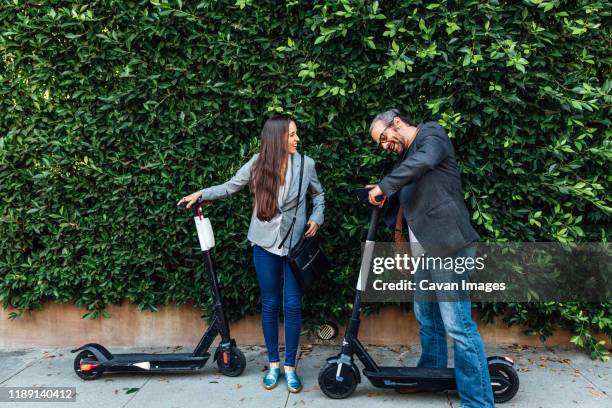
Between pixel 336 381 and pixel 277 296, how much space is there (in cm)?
75

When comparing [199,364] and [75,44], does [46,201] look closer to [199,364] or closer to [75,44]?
[75,44]

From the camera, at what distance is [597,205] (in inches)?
180

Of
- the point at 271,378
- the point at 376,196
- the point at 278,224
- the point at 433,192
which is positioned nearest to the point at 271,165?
the point at 278,224

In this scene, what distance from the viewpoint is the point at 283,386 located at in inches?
171

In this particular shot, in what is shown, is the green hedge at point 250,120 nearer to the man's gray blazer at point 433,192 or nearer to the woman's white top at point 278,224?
the woman's white top at point 278,224

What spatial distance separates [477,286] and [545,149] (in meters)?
1.28

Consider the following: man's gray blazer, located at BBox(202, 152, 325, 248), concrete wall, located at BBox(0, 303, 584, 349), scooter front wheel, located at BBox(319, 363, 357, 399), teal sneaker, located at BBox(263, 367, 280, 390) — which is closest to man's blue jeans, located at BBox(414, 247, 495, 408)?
scooter front wheel, located at BBox(319, 363, 357, 399)

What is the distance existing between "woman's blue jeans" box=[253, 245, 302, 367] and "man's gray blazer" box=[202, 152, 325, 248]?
0.44 feet

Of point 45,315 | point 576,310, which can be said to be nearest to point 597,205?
point 576,310

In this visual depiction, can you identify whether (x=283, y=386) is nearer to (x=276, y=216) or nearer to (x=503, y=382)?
(x=276, y=216)

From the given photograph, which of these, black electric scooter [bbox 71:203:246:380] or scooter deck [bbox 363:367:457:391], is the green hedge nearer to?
black electric scooter [bbox 71:203:246:380]

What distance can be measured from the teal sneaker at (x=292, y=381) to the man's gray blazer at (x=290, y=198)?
98 centimetres

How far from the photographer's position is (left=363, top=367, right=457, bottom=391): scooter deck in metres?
3.96

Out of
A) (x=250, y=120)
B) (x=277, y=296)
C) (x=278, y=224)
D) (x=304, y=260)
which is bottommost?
(x=277, y=296)
